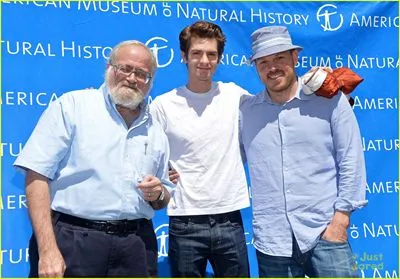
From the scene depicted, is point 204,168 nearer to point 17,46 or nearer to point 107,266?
point 107,266

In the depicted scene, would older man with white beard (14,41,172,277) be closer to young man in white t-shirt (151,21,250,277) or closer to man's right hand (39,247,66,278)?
man's right hand (39,247,66,278)

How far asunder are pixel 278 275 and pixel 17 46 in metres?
1.69

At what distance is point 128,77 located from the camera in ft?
5.96

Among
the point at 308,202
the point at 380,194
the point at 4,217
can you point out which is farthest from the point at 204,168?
the point at 380,194

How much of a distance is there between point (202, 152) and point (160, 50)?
0.81 metres

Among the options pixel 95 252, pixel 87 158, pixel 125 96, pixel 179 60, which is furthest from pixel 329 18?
pixel 95 252

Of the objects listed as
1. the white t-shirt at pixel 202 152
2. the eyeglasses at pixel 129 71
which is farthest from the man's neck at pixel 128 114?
the white t-shirt at pixel 202 152

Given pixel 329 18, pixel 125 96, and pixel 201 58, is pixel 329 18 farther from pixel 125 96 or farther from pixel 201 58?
pixel 125 96

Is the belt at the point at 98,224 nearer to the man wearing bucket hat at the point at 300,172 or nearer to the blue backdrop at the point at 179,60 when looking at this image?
the man wearing bucket hat at the point at 300,172

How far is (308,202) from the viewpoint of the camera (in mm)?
1853

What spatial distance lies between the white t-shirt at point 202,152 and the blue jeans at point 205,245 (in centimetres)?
5

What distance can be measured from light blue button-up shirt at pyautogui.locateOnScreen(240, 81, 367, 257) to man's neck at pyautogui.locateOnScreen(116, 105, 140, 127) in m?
0.54

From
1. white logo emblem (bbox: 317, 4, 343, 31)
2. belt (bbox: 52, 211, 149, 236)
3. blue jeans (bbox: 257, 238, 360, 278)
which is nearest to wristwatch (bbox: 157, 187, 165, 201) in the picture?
belt (bbox: 52, 211, 149, 236)

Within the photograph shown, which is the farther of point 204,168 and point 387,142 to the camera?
point 387,142
